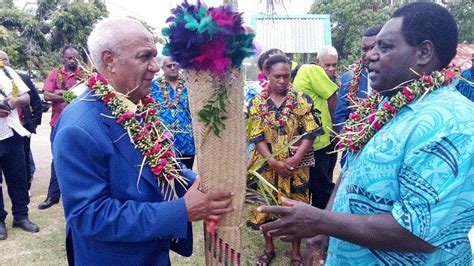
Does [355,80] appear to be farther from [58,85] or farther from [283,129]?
[58,85]

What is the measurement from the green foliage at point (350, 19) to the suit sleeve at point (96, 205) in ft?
51.8

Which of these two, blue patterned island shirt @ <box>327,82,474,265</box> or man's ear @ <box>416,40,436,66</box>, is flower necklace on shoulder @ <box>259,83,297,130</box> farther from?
man's ear @ <box>416,40,436,66</box>

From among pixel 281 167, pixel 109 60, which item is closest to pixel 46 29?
pixel 281 167

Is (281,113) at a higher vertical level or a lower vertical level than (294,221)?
higher

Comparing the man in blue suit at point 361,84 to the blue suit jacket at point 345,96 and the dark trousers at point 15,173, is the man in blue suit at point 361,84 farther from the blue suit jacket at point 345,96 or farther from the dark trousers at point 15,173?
the dark trousers at point 15,173

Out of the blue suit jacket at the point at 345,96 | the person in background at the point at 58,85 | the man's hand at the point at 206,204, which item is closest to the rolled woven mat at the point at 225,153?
the man's hand at the point at 206,204

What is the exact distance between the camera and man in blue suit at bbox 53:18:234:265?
1.73 meters

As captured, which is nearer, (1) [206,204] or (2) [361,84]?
(1) [206,204]

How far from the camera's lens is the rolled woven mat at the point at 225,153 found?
5.74ft

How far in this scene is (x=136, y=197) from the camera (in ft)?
6.06

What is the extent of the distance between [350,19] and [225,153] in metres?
17.1

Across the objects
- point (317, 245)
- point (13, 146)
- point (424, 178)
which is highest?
point (424, 178)

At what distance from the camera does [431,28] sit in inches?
60.5

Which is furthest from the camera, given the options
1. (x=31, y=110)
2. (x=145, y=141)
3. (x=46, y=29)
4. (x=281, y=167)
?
(x=46, y=29)
